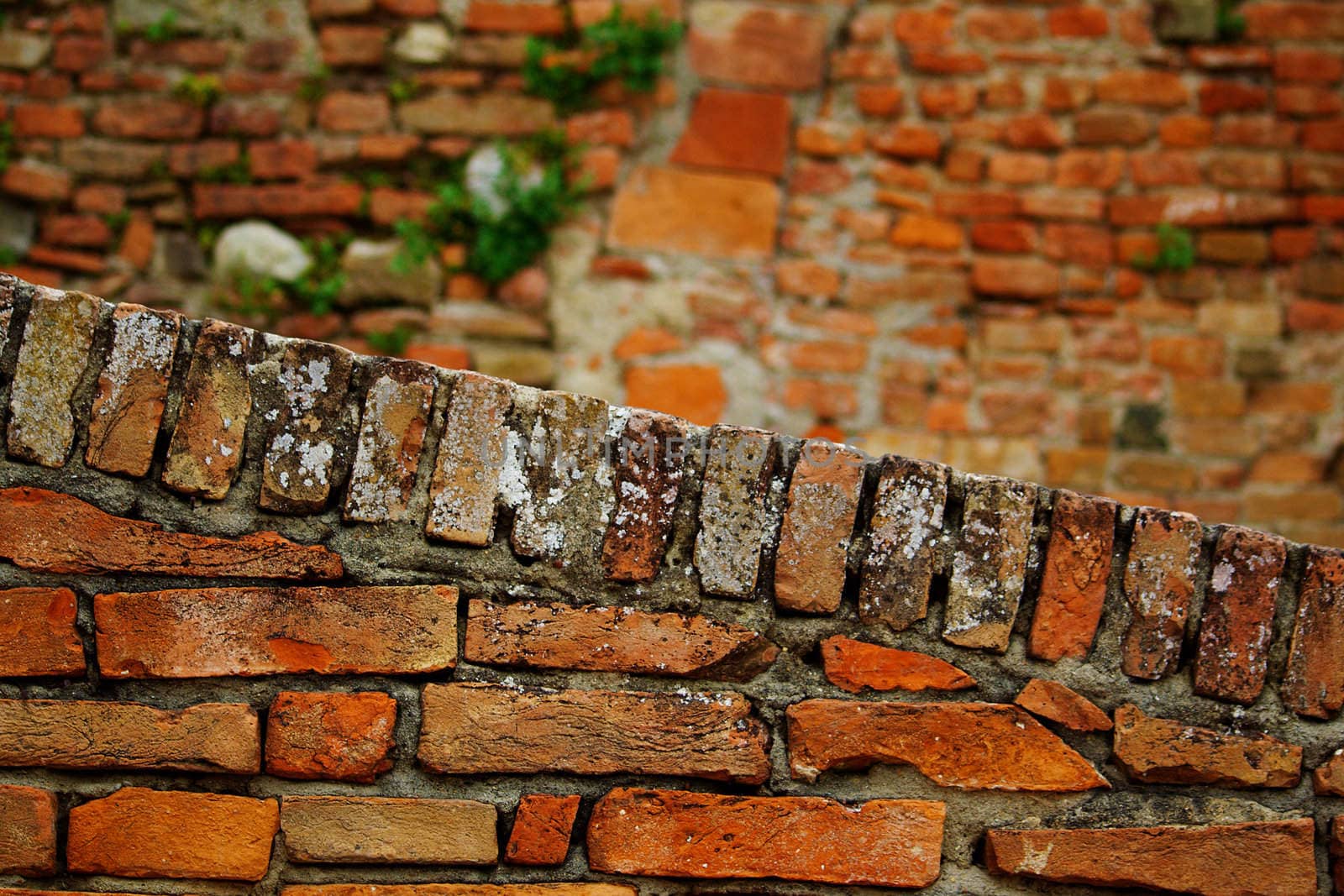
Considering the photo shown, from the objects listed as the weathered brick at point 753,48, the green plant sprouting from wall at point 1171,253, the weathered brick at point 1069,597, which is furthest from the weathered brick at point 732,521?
the green plant sprouting from wall at point 1171,253

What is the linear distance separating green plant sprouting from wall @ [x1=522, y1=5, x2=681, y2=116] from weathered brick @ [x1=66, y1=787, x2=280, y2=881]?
8.63 feet

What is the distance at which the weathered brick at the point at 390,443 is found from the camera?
1.16 meters

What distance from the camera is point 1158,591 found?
4.00 ft

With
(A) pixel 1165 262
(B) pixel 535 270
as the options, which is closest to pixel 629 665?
(B) pixel 535 270

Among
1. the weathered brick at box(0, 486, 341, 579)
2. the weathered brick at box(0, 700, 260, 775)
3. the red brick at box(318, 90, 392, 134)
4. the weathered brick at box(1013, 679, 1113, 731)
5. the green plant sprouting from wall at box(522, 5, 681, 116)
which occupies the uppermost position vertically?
the green plant sprouting from wall at box(522, 5, 681, 116)

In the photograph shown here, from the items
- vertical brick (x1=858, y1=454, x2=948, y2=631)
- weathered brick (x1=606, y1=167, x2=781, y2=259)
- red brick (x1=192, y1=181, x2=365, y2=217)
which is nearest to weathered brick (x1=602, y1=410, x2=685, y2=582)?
vertical brick (x1=858, y1=454, x2=948, y2=631)

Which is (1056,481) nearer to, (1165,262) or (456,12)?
(1165,262)

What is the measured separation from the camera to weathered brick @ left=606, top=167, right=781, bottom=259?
Answer: 10.9 feet

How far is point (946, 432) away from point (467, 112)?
1802mm

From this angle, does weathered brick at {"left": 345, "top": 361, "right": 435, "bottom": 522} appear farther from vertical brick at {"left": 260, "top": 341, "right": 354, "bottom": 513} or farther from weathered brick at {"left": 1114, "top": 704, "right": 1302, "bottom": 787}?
weathered brick at {"left": 1114, "top": 704, "right": 1302, "bottom": 787}

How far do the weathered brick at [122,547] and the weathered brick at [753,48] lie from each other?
2606 mm

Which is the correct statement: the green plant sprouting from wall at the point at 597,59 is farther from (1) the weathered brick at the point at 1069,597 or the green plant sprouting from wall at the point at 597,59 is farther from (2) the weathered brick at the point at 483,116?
(1) the weathered brick at the point at 1069,597

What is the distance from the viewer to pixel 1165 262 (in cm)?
332

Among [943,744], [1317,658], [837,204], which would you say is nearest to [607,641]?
[943,744]
